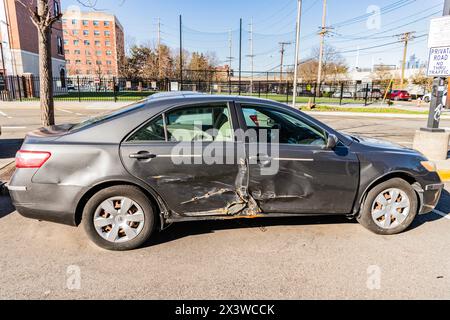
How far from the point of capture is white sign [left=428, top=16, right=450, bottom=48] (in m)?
6.42

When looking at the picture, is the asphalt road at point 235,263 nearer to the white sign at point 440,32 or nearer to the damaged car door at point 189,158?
the damaged car door at point 189,158

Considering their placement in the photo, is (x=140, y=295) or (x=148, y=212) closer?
(x=140, y=295)

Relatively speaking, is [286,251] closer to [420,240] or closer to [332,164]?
[332,164]

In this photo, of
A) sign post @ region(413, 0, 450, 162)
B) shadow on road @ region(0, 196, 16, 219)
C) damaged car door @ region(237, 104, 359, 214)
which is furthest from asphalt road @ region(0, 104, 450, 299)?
sign post @ region(413, 0, 450, 162)

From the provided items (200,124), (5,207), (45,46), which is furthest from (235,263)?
(45,46)

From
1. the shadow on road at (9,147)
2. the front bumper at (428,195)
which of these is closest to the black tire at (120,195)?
the front bumper at (428,195)

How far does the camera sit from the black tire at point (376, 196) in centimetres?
368

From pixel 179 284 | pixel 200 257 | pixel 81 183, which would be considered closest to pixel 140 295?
pixel 179 284

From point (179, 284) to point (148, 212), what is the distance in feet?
2.76

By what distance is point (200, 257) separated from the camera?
10.6 feet

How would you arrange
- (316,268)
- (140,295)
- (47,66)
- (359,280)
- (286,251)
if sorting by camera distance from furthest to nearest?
(47,66) → (286,251) → (316,268) → (359,280) → (140,295)

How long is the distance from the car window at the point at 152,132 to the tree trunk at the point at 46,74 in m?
3.87

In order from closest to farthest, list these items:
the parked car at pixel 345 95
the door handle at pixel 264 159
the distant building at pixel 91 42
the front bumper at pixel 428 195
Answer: the door handle at pixel 264 159
the front bumper at pixel 428 195
the parked car at pixel 345 95
the distant building at pixel 91 42

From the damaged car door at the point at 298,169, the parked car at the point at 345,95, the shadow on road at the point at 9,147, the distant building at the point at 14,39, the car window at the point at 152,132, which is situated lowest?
the shadow on road at the point at 9,147
